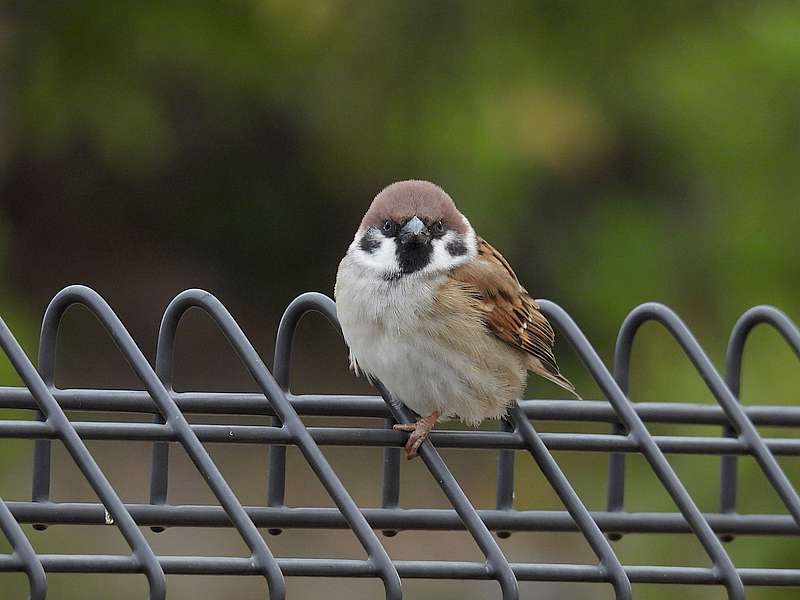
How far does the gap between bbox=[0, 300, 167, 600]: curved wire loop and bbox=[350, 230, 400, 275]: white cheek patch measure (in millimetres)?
1233

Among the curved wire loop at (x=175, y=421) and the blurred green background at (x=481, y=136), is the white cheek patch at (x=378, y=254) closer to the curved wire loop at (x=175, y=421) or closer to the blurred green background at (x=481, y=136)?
the curved wire loop at (x=175, y=421)

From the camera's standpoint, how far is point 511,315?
9.95ft

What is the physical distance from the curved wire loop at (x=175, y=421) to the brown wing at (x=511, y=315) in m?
1.27

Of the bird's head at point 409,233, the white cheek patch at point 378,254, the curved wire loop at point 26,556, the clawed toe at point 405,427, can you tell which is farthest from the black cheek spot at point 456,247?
the curved wire loop at point 26,556

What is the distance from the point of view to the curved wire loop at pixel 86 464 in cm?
171

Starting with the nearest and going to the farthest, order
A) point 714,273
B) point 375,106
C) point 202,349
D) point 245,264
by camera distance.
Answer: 1. point 714,273
2. point 375,106
3. point 245,264
4. point 202,349

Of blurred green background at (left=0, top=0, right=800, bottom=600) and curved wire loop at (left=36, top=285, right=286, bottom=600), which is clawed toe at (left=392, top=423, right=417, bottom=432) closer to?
curved wire loop at (left=36, top=285, right=286, bottom=600)

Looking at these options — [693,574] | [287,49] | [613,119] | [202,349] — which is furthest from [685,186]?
[693,574]

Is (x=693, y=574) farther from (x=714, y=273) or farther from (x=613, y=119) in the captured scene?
(x=613, y=119)

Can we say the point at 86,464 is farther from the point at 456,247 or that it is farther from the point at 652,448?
the point at 456,247

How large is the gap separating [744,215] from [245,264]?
2976 millimetres

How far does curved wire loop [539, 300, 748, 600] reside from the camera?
1955 mm

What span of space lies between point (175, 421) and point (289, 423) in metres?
0.16

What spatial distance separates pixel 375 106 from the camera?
625 cm
